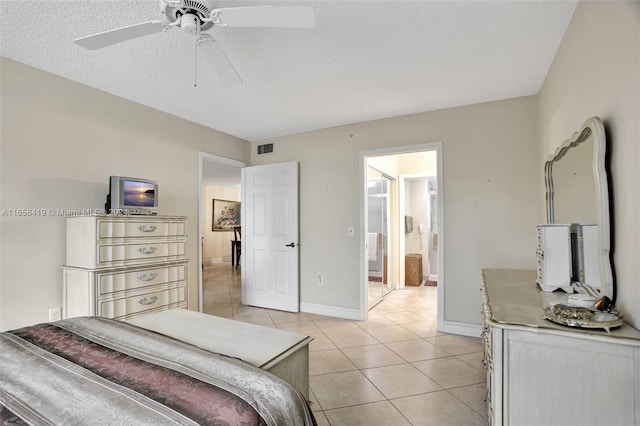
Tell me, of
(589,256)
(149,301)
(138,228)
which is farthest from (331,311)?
(589,256)

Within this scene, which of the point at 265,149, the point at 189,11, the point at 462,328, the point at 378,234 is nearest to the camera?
the point at 189,11

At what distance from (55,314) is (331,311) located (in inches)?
109

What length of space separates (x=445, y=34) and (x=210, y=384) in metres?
2.32

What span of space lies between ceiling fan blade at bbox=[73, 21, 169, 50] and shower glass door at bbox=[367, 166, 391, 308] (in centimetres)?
357

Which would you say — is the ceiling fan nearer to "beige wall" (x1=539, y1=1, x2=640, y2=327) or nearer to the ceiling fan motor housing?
the ceiling fan motor housing

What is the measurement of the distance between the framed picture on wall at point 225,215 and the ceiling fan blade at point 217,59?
23.8ft

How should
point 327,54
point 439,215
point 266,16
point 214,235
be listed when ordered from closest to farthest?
point 266,16 < point 327,54 < point 439,215 < point 214,235

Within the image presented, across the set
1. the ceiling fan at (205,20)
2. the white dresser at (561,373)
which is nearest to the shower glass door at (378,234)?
the ceiling fan at (205,20)

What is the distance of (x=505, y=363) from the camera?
4.04 feet

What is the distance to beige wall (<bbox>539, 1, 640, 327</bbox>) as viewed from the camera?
1.15 metres

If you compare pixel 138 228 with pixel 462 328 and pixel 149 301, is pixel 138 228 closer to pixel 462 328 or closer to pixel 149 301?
pixel 149 301

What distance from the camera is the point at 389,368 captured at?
2.58 metres

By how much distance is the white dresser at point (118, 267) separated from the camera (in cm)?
246

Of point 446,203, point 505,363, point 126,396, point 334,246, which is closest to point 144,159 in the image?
point 334,246
